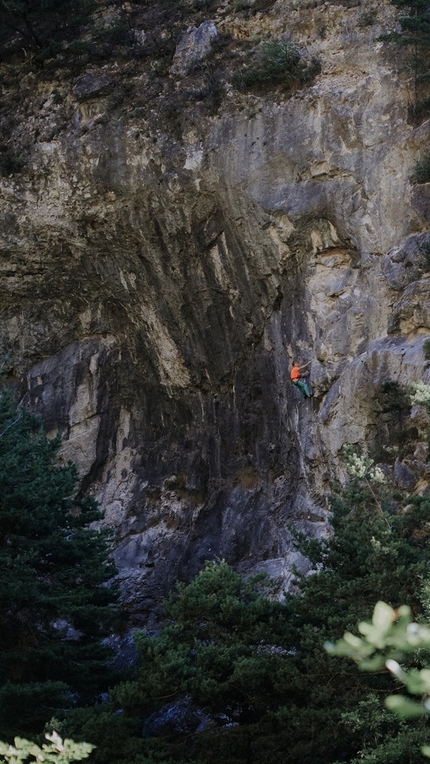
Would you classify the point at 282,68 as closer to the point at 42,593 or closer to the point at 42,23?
the point at 42,23

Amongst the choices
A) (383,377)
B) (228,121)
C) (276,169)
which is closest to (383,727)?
(383,377)

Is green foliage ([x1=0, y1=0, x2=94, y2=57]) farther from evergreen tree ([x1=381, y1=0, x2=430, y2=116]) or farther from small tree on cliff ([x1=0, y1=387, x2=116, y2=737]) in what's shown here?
small tree on cliff ([x1=0, y1=387, x2=116, y2=737])

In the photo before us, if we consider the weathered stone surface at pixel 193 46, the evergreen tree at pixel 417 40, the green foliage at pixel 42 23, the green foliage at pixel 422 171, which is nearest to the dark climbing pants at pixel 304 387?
the green foliage at pixel 422 171

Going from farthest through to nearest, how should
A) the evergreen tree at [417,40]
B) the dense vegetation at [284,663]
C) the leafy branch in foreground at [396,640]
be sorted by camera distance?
the evergreen tree at [417,40]
the dense vegetation at [284,663]
the leafy branch in foreground at [396,640]

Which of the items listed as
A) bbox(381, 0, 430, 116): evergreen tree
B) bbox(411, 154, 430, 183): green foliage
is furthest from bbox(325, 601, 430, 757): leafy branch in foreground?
bbox(381, 0, 430, 116): evergreen tree

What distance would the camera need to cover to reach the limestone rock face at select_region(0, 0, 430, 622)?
19.5 m

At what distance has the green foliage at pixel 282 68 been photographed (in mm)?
21734

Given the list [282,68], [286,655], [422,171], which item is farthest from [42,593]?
[282,68]

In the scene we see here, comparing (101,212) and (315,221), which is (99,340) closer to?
(101,212)

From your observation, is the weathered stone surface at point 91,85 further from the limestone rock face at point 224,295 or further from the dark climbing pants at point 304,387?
the dark climbing pants at point 304,387

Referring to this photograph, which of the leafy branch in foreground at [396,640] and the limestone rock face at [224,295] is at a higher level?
the limestone rock face at [224,295]

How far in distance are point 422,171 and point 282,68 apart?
15.4 ft

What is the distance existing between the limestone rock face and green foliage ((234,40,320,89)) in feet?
1.41

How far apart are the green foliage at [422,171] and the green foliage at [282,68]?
394 cm
